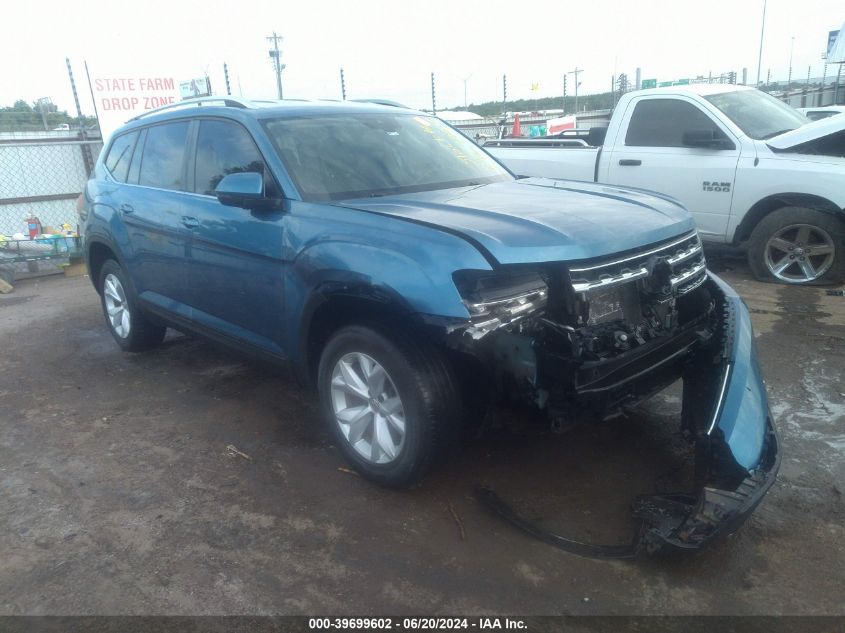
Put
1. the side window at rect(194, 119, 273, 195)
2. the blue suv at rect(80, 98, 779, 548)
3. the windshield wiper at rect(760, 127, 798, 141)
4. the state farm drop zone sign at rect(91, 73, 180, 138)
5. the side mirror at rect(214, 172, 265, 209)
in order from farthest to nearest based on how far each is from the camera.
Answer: the state farm drop zone sign at rect(91, 73, 180, 138) < the windshield wiper at rect(760, 127, 798, 141) < the side window at rect(194, 119, 273, 195) < the side mirror at rect(214, 172, 265, 209) < the blue suv at rect(80, 98, 779, 548)

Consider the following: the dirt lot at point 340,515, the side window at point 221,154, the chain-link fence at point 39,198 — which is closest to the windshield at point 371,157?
the side window at point 221,154

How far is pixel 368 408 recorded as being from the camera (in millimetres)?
3279

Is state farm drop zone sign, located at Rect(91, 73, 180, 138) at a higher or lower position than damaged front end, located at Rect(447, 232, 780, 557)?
higher

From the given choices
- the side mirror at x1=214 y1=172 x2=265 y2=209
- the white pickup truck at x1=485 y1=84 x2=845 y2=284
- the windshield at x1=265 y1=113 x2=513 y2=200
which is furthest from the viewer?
the white pickup truck at x1=485 y1=84 x2=845 y2=284

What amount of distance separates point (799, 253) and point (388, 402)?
203 inches

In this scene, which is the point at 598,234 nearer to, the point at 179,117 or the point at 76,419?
the point at 179,117

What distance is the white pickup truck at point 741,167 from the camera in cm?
623

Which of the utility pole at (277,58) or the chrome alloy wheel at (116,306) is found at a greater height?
the utility pole at (277,58)

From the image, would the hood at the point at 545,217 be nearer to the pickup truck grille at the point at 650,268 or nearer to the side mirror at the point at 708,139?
the pickup truck grille at the point at 650,268

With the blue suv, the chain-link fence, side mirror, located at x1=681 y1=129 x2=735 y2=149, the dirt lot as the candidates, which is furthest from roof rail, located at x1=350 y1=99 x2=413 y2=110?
the chain-link fence

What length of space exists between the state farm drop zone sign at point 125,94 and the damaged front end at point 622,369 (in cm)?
957

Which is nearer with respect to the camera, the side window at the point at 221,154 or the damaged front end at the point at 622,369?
the damaged front end at the point at 622,369

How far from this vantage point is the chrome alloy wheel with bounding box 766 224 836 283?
6348 millimetres

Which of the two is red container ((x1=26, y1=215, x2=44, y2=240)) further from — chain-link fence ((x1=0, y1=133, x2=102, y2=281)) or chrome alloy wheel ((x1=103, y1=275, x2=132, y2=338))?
chrome alloy wheel ((x1=103, y1=275, x2=132, y2=338))
